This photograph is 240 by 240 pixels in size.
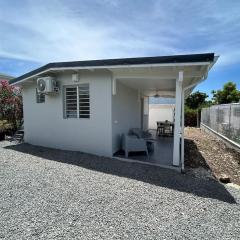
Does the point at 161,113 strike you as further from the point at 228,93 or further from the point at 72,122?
the point at 72,122

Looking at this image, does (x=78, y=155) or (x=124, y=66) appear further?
(x=78, y=155)

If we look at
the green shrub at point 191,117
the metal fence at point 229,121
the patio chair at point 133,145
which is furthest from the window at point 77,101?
the green shrub at point 191,117

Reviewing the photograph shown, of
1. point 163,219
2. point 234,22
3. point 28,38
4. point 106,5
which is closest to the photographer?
point 163,219

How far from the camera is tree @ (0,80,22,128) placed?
1379 centimetres

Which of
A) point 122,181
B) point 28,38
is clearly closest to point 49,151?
point 122,181

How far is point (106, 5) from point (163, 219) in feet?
23.1

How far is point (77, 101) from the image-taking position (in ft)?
27.6

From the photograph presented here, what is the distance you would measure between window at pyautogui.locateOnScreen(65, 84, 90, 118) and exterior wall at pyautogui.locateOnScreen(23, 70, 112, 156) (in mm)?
220

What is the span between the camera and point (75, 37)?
9.57m

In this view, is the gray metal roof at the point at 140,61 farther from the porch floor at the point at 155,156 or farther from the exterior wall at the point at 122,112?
the porch floor at the point at 155,156

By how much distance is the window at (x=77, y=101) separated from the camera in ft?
27.1

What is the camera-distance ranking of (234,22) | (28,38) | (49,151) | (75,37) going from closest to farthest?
1. (234,22)
2. (49,151)
3. (75,37)
4. (28,38)

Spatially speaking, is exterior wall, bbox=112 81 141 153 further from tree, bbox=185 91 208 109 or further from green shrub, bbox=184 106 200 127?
tree, bbox=185 91 208 109

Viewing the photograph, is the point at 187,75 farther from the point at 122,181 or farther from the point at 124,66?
the point at 122,181
